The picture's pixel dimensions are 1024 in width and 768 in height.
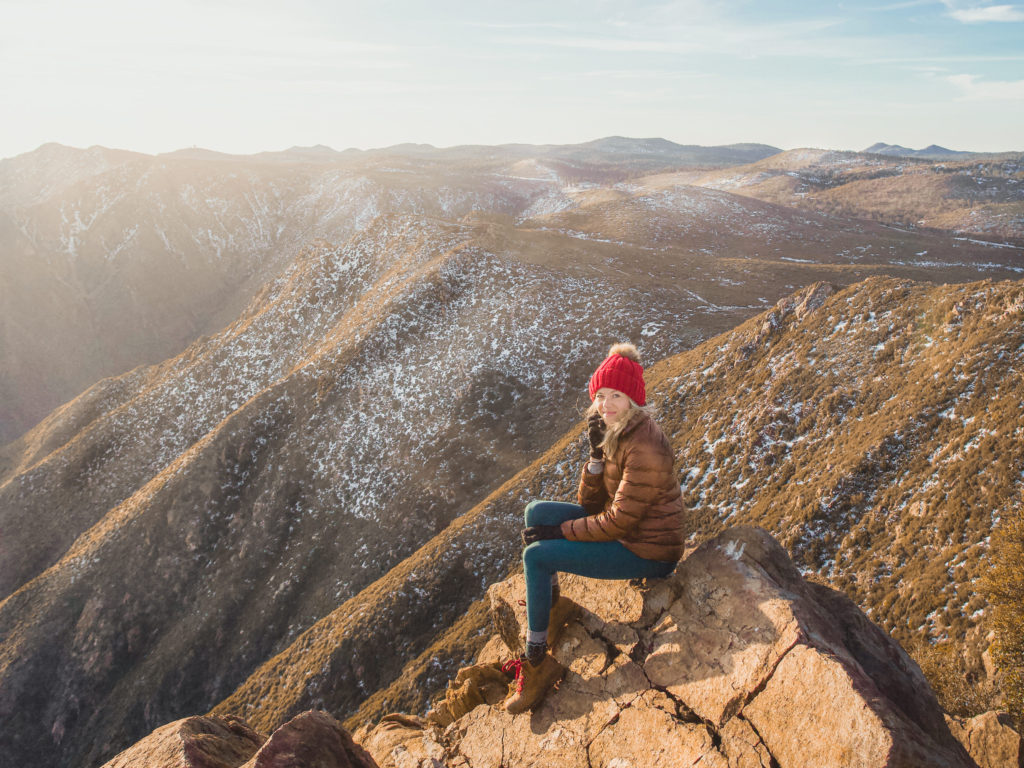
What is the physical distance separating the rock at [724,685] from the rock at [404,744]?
0.23m

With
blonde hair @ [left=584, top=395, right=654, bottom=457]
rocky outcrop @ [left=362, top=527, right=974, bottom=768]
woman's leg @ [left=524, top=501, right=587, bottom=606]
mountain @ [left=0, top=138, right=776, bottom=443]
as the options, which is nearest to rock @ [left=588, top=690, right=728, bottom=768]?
rocky outcrop @ [left=362, top=527, right=974, bottom=768]

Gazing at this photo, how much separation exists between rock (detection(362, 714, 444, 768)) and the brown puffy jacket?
3422mm

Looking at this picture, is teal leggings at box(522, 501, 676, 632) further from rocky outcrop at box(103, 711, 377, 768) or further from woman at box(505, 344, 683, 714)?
rocky outcrop at box(103, 711, 377, 768)

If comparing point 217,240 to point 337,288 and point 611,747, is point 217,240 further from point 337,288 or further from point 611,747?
point 611,747

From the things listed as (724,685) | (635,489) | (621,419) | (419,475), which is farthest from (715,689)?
(419,475)

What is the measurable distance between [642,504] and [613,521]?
0.40 m

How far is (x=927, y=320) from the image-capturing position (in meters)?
14.7

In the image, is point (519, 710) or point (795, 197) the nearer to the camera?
point (519, 710)

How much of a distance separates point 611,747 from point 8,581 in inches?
1600

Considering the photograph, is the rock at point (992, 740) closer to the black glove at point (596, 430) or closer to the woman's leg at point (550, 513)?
the woman's leg at point (550, 513)

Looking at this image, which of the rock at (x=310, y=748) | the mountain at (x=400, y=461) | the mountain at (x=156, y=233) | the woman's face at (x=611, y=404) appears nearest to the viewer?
the rock at (x=310, y=748)

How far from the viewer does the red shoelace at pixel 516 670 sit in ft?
18.8

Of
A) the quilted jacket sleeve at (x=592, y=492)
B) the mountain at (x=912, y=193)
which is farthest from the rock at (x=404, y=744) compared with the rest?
the mountain at (x=912, y=193)

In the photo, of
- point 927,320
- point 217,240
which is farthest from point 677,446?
point 217,240
